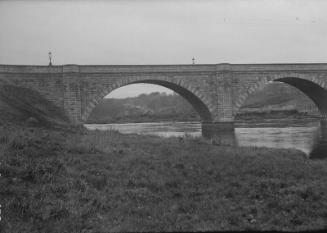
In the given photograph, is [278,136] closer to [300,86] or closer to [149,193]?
[300,86]

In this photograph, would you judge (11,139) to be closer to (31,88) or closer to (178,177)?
(178,177)

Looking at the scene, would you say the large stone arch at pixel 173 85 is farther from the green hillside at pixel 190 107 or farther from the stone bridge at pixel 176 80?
the green hillside at pixel 190 107

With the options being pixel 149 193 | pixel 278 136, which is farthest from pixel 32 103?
pixel 149 193

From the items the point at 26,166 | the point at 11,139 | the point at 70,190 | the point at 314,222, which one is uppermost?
the point at 11,139

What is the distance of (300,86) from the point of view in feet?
159

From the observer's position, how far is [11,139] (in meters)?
10.6

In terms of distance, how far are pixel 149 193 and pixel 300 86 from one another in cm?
4539

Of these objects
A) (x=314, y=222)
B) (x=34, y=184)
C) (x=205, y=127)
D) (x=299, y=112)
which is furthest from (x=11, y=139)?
(x=299, y=112)

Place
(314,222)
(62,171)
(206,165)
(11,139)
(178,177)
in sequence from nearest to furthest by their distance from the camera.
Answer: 1. (314,222)
2. (62,171)
3. (178,177)
4. (11,139)
5. (206,165)

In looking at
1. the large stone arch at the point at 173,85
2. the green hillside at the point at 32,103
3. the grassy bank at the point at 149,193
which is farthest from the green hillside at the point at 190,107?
the grassy bank at the point at 149,193

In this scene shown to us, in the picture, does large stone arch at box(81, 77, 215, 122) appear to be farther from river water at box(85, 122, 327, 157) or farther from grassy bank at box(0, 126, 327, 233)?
grassy bank at box(0, 126, 327, 233)

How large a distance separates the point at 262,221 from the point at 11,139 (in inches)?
312

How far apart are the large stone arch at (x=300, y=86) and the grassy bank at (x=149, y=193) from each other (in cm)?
2914

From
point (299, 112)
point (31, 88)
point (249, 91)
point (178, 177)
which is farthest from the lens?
point (299, 112)
